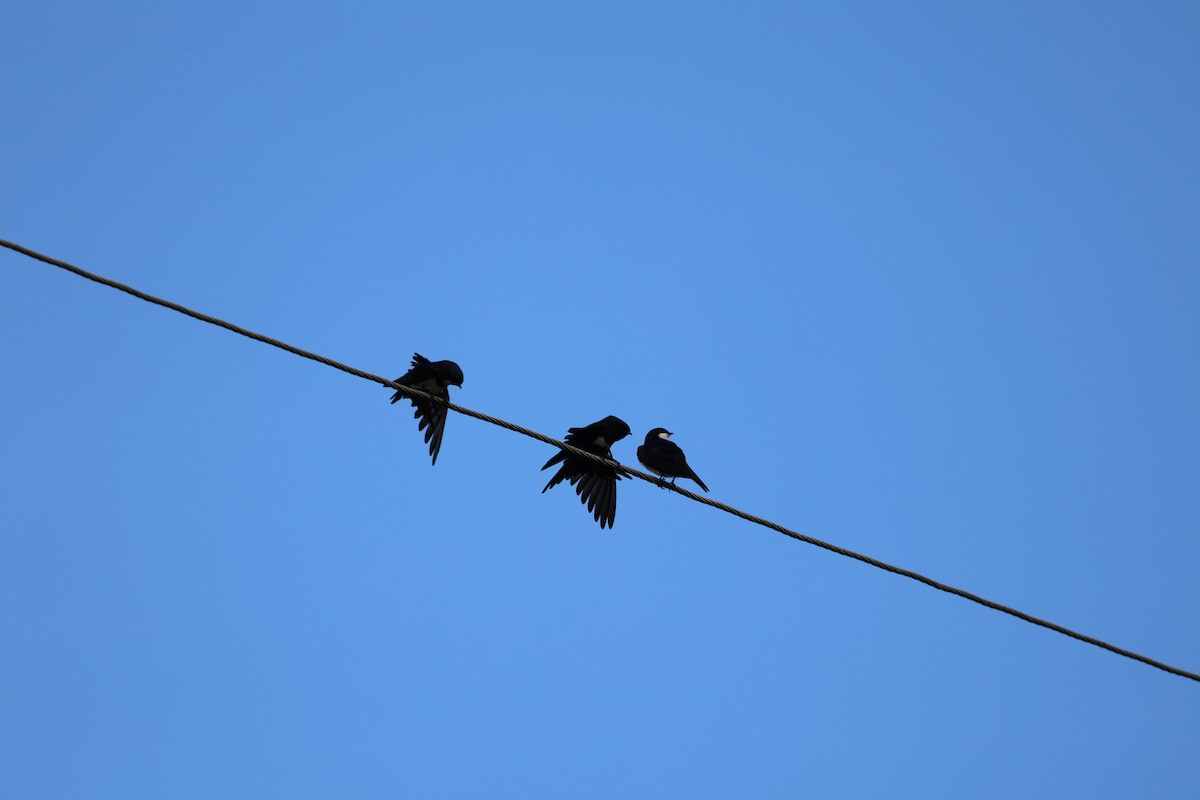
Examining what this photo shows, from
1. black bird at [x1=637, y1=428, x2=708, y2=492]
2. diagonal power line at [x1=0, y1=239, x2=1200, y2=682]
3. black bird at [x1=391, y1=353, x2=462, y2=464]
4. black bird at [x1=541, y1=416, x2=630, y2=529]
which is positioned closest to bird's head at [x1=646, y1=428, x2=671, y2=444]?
black bird at [x1=637, y1=428, x2=708, y2=492]

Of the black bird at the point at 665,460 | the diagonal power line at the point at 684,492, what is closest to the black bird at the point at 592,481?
the black bird at the point at 665,460

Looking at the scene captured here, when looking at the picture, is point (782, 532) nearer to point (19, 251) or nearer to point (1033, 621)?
point (1033, 621)

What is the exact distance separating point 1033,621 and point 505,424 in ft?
7.47

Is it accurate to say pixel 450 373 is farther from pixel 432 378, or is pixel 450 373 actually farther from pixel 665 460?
pixel 665 460

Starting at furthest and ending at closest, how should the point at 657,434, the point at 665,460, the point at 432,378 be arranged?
the point at 657,434
the point at 665,460
the point at 432,378

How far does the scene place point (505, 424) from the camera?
5.14 meters

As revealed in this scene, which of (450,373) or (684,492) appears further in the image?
(450,373)

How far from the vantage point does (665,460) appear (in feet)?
29.8

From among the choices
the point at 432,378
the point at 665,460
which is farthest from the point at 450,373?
the point at 665,460

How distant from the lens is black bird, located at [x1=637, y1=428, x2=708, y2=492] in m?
9.06

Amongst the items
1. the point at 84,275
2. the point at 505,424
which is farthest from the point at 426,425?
the point at 84,275

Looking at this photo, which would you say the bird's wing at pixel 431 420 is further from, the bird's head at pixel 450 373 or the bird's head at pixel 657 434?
the bird's head at pixel 657 434

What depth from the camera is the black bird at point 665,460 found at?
9.06m

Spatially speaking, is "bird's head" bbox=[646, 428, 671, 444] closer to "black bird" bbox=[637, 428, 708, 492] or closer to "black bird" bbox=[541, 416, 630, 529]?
"black bird" bbox=[637, 428, 708, 492]
